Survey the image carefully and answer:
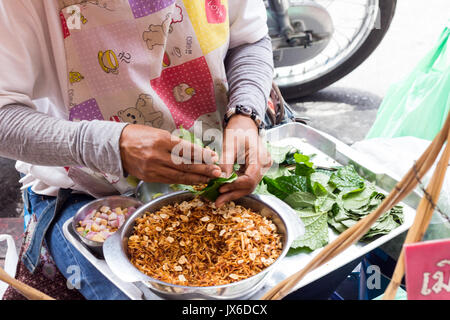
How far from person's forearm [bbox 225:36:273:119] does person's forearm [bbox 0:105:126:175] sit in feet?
1.60

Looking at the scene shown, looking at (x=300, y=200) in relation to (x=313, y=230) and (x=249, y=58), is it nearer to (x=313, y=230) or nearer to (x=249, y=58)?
(x=313, y=230)

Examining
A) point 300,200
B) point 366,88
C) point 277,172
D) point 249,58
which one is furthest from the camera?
point 366,88

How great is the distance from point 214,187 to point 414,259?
0.61 meters

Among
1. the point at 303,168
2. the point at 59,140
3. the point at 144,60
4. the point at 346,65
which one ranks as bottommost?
the point at 346,65

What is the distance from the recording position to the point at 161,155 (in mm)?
1033

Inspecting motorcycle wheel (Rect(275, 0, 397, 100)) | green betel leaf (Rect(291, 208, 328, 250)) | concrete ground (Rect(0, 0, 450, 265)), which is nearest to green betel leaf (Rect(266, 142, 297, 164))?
green betel leaf (Rect(291, 208, 328, 250))

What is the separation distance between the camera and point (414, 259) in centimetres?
61

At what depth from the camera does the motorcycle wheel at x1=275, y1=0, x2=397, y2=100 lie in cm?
282

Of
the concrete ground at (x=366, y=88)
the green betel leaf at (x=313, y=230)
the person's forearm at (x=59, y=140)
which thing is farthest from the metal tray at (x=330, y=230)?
the concrete ground at (x=366, y=88)

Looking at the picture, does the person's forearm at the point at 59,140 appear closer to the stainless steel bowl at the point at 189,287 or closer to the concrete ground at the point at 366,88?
the stainless steel bowl at the point at 189,287

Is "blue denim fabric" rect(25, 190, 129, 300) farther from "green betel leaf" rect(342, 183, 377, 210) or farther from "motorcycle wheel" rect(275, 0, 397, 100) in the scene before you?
"motorcycle wheel" rect(275, 0, 397, 100)

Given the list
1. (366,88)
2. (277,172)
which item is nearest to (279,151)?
(277,172)

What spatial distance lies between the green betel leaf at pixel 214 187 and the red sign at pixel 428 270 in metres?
0.56

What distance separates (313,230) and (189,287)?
0.42 meters
